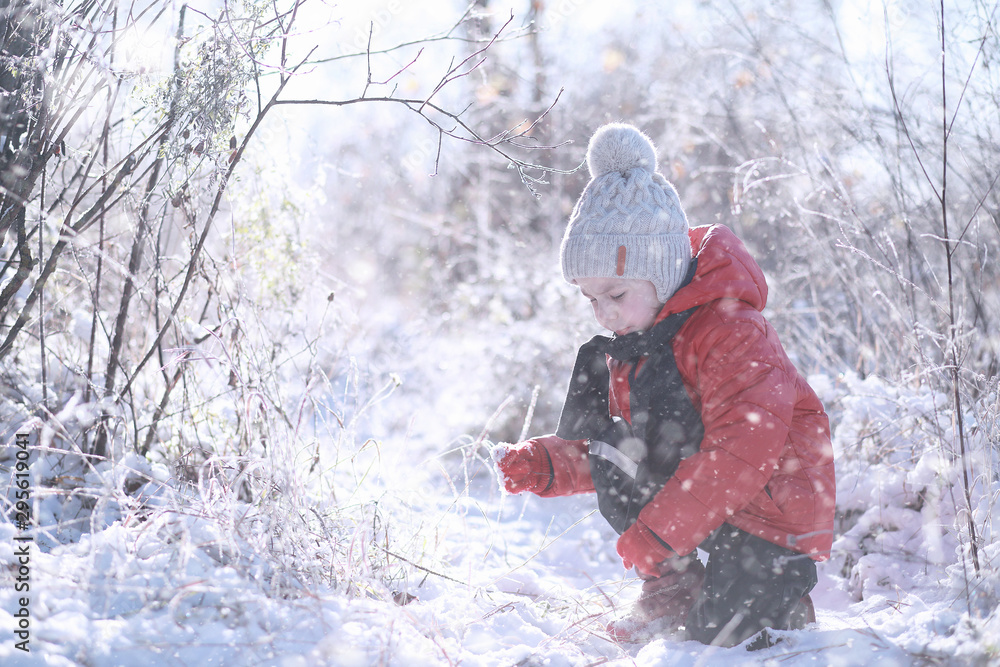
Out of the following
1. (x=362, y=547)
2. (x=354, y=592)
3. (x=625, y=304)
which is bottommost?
(x=354, y=592)

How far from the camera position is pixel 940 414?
7.49 ft

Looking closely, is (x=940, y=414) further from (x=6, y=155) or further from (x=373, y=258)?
(x=373, y=258)

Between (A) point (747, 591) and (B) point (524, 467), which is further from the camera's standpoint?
(B) point (524, 467)

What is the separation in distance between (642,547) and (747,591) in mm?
284

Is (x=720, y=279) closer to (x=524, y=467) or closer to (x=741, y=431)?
(x=741, y=431)

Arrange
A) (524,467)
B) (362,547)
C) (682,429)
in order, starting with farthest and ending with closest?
(524,467) → (682,429) → (362,547)

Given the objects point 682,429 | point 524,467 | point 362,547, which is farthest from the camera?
point 524,467

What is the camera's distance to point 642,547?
5.36 feet

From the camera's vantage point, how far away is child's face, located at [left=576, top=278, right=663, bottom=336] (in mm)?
1916

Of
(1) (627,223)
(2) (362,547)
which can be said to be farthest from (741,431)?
(2) (362,547)

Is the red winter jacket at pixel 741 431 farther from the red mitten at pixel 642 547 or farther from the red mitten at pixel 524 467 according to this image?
the red mitten at pixel 524 467

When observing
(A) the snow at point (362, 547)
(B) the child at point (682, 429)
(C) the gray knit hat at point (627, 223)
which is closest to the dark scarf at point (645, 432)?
→ (B) the child at point (682, 429)

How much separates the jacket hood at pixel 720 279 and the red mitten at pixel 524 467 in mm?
551

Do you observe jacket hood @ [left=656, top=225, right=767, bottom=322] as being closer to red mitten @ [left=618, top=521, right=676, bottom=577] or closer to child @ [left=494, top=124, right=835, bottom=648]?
child @ [left=494, top=124, right=835, bottom=648]
